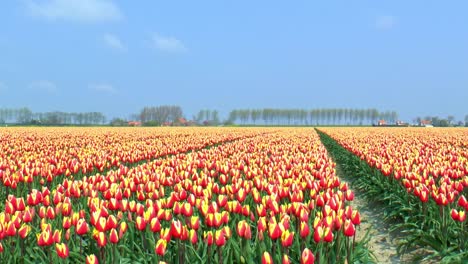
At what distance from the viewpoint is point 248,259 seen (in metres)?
3.89

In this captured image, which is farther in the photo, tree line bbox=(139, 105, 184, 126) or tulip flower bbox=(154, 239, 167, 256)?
tree line bbox=(139, 105, 184, 126)

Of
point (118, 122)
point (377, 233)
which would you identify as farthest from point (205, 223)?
point (118, 122)

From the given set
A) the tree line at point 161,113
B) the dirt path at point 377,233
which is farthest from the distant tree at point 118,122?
the dirt path at point 377,233

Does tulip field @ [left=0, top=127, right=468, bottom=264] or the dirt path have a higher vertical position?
tulip field @ [left=0, top=127, right=468, bottom=264]

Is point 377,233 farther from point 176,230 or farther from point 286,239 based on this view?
point 176,230

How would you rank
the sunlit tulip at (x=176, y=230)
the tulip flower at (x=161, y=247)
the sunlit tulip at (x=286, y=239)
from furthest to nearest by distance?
1. the sunlit tulip at (x=176, y=230)
2. the sunlit tulip at (x=286, y=239)
3. the tulip flower at (x=161, y=247)

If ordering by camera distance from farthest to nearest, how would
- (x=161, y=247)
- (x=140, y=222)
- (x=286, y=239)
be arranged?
1. (x=140, y=222)
2. (x=286, y=239)
3. (x=161, y=247)


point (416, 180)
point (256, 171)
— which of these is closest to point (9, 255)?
point (256, 171)

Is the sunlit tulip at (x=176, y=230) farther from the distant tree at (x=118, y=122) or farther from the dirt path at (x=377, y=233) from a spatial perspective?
the distant tree at (x=118, y=122)

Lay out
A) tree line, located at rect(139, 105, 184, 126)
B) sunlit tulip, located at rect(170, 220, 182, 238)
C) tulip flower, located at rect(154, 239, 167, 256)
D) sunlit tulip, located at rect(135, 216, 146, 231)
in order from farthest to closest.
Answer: tree line, located at rect(139, 105, 184, 126) < sunlit tulip, located at rect(135, 216, 146, 231) < sunlit tulip, located at rect(170, 220, 182, 238) < tulip flower, located at rect(154, 239, 167, 256)

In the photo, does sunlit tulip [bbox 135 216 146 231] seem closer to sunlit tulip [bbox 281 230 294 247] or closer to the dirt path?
sunlit tulip [bbox 281 230 294 247]

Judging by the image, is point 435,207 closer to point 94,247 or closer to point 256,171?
point 256,171

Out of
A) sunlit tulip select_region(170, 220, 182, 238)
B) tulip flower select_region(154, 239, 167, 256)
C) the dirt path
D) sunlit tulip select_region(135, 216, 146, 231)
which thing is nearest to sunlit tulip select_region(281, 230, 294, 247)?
sunlit tulip select_region(170, 220, 182, 238)

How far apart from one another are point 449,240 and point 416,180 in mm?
2163
